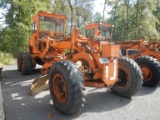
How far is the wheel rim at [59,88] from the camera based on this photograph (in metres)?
4.17

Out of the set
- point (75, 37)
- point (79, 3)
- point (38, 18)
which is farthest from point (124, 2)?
point (75, 37)

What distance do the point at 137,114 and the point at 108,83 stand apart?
91 cm

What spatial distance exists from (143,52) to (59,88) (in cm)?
518

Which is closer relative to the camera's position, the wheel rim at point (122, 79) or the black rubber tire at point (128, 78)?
the black rubber tire at point (128, 78)

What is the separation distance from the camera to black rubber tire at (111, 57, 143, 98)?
473cm

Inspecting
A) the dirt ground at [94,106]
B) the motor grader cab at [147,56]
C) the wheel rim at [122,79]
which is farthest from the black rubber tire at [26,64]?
the wheel rim at [122,79]

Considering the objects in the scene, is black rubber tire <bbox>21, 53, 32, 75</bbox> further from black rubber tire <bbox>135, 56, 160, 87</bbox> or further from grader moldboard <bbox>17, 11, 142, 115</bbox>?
black rubber tire <bbox>135, 56, 160, 87</bbox>

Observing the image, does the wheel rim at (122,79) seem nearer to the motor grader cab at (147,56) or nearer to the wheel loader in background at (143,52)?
the wheel loader in background at (143,52)

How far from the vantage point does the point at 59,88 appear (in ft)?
14.2

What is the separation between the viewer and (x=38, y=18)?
25.8 feet

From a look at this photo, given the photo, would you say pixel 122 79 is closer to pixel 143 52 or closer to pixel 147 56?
pixel 147 56

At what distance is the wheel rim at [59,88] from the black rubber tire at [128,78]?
165cm

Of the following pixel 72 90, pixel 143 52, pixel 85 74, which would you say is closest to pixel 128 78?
pixel 85 74

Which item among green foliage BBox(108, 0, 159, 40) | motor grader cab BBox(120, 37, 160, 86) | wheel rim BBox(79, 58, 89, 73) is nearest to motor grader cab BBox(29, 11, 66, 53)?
motor grader cab BBox(120, 37, 160, 86)
